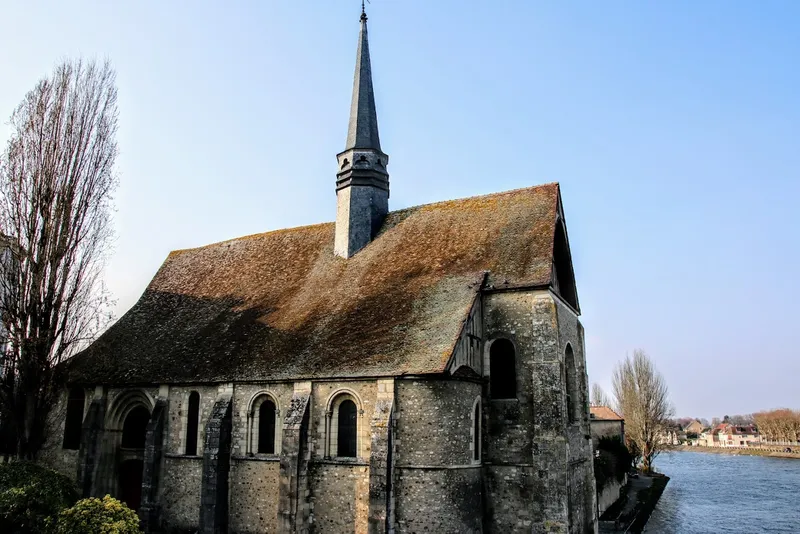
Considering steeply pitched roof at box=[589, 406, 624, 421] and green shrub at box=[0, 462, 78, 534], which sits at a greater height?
steeply pitched roof at box=[589, 406, 624, 421]

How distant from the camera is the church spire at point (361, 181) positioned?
79.2 feet

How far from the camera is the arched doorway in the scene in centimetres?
2255

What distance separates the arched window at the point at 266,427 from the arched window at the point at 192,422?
267 centimetres

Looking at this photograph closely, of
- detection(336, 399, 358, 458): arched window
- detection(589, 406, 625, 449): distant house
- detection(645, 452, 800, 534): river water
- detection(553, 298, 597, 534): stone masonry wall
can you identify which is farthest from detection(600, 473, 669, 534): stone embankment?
detection(336, 399, 358, 458): arched window

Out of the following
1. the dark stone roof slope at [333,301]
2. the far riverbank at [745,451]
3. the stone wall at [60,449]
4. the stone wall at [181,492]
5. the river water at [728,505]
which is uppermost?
the dark stone roof slope at [333,301]

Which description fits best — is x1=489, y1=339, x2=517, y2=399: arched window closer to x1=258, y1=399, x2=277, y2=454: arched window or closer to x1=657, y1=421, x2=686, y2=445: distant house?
x1=258, y1=399, x2=277, y2=454: arched window

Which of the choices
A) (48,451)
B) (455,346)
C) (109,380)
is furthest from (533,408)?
(48,451)

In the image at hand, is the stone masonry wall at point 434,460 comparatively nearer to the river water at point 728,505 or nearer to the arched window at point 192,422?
the arched window at point 192,422

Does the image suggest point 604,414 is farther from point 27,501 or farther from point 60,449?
point 27,501

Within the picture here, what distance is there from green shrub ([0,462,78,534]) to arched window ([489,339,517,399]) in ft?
40.1

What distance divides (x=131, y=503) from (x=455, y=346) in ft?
47.8

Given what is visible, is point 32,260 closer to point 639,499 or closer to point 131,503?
point 131,503

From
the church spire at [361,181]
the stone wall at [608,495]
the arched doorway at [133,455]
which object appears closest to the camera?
the arched doorway at [133,455]

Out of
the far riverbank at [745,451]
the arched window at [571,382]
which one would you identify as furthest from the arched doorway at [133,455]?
the far riverbank at [745,451]
